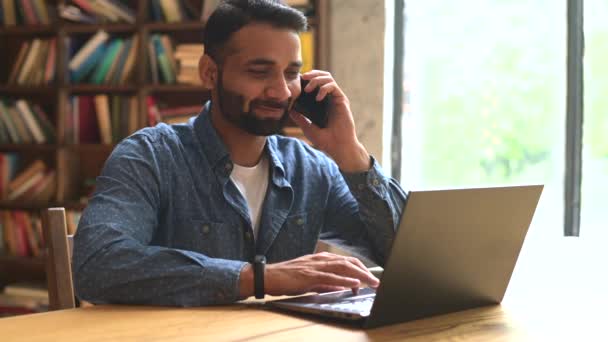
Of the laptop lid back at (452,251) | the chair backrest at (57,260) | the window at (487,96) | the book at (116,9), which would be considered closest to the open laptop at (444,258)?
the laptop lid back at (452,251)

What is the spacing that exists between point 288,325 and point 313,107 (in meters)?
0.76

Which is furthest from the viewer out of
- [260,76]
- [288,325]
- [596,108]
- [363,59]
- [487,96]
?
[487,96]

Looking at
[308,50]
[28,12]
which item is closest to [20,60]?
[28,12]

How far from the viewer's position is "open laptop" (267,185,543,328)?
982mm

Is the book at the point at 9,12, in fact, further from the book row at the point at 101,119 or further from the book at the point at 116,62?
the book at the point at 116,62

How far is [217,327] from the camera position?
1016mm

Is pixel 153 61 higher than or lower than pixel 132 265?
higher

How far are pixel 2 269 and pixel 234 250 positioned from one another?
3.16 meters

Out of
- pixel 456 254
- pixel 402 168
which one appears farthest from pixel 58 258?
pixel 402 168

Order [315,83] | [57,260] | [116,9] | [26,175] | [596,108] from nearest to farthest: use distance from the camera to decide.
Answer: [57,260] → [315,83] → [596,108] → [116,9] → [26,175]

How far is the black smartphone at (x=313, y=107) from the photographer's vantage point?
1.68m

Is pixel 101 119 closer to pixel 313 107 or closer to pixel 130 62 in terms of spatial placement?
pixel 130 62

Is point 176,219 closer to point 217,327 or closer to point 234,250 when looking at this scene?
point 234,250

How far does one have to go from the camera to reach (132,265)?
47.5 inches
